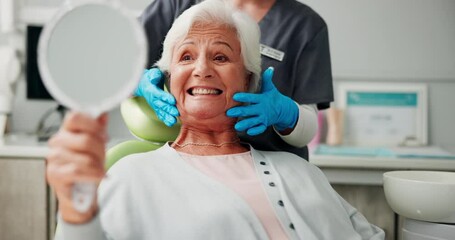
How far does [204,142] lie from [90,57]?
670mm

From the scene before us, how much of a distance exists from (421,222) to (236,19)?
79 centimetres

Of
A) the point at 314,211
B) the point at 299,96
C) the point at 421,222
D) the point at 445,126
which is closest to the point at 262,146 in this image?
the point at 299,96

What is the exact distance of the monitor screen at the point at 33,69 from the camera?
2.88 meters

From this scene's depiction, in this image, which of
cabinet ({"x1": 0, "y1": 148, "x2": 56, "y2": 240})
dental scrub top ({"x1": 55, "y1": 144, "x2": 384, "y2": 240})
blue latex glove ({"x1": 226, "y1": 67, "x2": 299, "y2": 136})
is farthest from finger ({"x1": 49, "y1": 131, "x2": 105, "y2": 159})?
cabinet ({"x1": 0, "y1": 148, "x2": 56, "y2": 240})

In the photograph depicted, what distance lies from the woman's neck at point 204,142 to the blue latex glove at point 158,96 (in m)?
0.06

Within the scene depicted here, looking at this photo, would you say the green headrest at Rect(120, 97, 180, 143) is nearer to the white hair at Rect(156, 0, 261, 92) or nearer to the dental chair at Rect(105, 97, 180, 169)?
the dental chair at Rect(105, 97, 180, 169)

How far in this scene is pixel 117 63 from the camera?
832mm

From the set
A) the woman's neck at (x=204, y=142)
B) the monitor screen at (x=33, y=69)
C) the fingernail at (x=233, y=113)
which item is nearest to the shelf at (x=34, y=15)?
the monitor screen at (x=33, y=69)

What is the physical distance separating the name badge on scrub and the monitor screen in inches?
66.3

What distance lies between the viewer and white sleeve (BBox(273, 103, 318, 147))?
155 cm

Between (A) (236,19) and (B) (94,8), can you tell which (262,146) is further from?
(B) (94,8)

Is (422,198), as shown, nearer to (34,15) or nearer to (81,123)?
(81,123)

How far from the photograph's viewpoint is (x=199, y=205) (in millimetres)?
1225

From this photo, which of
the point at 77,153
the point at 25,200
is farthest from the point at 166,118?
the point at 25,200
